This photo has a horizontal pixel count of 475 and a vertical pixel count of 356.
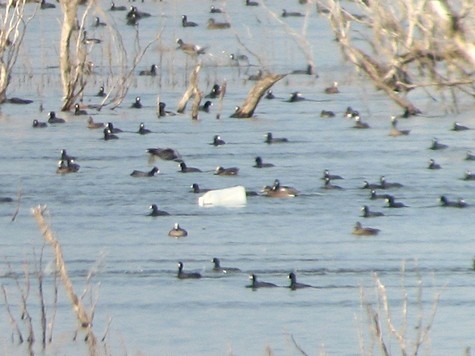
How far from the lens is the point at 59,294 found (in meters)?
14.6

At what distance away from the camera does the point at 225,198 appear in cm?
2023

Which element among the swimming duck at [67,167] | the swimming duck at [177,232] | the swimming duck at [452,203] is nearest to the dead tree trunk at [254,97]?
the swimming duck at [67,167]

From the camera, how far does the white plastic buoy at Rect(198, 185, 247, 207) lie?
2022 cm

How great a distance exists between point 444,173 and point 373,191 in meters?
2.71

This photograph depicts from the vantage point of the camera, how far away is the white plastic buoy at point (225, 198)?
66.3ft

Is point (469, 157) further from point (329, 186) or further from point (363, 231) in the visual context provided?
point (363, 231)

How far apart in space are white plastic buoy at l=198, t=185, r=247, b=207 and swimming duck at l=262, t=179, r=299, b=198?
0.38 m

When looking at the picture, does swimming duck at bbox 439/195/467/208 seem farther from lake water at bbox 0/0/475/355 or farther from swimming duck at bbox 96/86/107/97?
swimming duck at bbox 96/86/107/97

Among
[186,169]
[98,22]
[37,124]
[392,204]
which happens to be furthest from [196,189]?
[98,22]

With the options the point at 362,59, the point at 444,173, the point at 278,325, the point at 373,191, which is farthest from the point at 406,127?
the point at 362,59

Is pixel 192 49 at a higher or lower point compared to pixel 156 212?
lower

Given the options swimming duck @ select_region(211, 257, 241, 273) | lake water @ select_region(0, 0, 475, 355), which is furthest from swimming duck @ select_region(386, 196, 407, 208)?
swimming duck @ select_region(211, 257, 241, 273)

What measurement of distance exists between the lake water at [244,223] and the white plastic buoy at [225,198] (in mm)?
303

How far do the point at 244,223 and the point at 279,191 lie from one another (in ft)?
5.51
